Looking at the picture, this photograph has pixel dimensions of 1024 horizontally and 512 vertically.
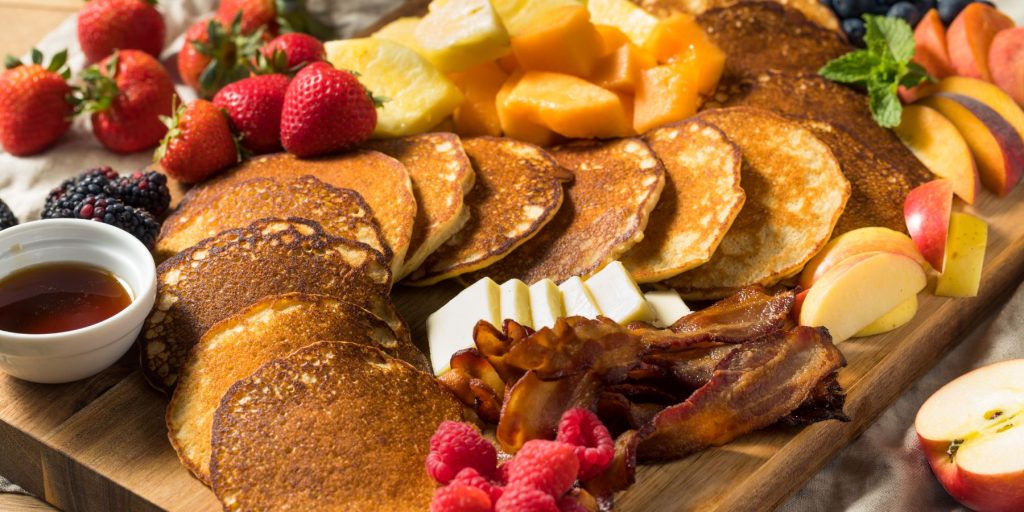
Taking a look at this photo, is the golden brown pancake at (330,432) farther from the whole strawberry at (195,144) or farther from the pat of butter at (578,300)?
the whole strawberry at (195,144)

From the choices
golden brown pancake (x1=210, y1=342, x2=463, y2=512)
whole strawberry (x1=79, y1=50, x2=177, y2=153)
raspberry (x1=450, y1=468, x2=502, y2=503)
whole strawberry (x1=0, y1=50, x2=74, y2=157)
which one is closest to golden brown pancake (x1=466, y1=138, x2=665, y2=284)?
golden brown pancake (x1=210, y1=342, x2=463, y2=512)

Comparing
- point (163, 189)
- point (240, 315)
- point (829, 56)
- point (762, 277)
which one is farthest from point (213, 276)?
point (829, 56)

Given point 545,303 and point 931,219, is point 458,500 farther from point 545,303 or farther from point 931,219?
point 931,219

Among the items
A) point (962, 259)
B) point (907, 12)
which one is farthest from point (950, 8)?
point (962, 259)

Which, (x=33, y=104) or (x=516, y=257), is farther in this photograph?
(x=33, y=104)

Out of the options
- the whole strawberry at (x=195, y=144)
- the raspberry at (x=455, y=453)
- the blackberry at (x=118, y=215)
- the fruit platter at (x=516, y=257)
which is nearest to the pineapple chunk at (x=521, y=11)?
the fruit platter at (x=516, y=257)

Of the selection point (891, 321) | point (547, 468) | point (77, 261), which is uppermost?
point (547, 468)
